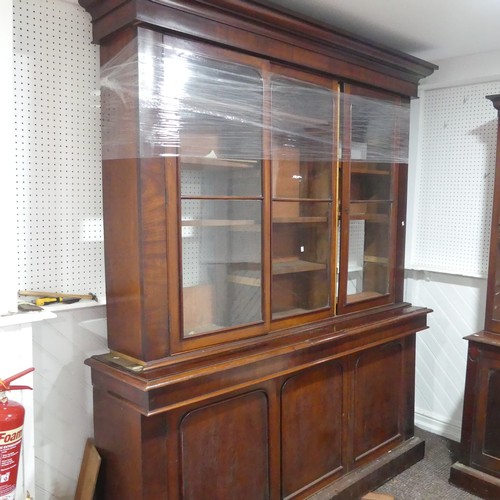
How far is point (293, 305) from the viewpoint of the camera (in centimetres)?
228

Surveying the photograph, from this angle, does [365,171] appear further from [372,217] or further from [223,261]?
[223,261]

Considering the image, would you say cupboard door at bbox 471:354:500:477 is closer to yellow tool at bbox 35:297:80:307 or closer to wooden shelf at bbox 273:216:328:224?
wooden shelf at bbox 273:216:328:224

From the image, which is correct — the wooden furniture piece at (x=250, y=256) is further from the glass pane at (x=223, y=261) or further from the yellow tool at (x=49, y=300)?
the yellow tool at (x=49, y=300)

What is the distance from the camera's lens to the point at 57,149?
1747 millimetres

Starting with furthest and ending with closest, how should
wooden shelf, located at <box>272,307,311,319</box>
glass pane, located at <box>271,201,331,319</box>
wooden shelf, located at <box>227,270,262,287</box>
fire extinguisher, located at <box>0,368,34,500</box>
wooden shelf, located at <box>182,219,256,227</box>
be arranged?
1. glass pane, located at <box>271,201,331,319</box>
2. wooden shelf, located at <box>272,307,311,319</box>
3. wooden shelf, located at <box>227,270,262,287</box>
4. wooden shelf, located at <box>182,219,256,227</box>
5. fire extinguisher, located at <box>0,368,34,500</box>

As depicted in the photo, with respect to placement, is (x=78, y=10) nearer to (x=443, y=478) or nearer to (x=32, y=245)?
(x=32, y=245)

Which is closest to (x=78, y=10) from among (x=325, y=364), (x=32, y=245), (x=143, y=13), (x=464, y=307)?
(x=143, y=13)

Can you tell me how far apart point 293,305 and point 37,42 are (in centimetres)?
146

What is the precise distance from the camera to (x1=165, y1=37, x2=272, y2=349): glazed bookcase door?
173cm

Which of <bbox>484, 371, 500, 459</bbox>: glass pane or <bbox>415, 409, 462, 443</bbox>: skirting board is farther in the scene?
<bbox>415, 409, 462, 443</bbox>: skirting board

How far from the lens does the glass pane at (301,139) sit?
2.05 m

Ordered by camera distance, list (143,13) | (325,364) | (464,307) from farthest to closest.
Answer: (464,307) → (325,364) → (143,13)

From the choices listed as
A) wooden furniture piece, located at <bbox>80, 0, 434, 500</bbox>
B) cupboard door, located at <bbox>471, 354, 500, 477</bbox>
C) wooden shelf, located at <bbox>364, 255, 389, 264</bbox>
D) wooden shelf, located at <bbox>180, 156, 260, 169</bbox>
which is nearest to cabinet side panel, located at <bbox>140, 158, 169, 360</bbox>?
wooden furniture piece, located at <bbox>80, 0, 434, 500</bbox>

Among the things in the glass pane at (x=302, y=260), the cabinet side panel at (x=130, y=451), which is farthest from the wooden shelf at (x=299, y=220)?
the cabinet side panel at (x=130, y=451)
